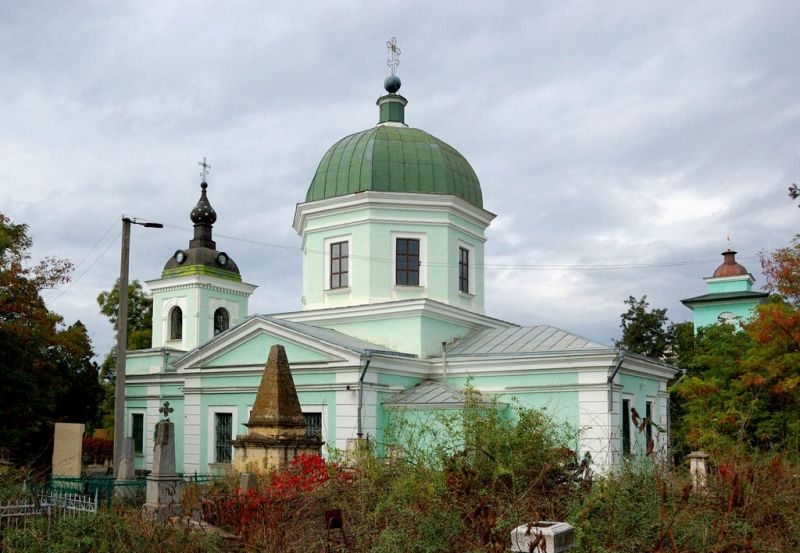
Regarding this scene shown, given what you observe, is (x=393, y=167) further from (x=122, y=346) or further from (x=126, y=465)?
(x=126, y=465)

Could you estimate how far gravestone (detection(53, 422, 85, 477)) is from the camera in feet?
54.4

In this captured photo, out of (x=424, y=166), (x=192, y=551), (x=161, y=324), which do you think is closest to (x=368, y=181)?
(x=424, y=166)

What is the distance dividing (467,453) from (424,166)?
50.4 ft

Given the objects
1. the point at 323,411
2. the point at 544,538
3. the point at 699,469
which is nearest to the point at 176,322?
the point at 323,411

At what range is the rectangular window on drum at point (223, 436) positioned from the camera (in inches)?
830

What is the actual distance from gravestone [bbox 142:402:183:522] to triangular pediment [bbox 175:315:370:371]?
7621mm

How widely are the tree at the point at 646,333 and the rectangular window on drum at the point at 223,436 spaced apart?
1946cm

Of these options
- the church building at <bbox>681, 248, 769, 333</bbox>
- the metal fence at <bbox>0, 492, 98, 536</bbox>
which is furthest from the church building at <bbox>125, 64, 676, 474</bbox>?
the church building at <bbox>681, 248, 769, 333</bbox>

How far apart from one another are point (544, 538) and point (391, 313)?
53.9 feet

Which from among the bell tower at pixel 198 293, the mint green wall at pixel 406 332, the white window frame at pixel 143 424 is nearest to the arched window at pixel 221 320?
the bell tower at pixel 198 293

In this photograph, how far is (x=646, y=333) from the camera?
3491 centimetres

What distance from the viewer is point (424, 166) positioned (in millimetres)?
22875

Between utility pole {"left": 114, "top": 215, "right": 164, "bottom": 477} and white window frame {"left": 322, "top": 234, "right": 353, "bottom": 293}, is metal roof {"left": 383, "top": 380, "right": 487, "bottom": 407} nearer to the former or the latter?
white window frame {"left": 322, "top": 234, "right": 353, "bottom": 293}

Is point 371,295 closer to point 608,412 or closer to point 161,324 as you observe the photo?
point 608,412
